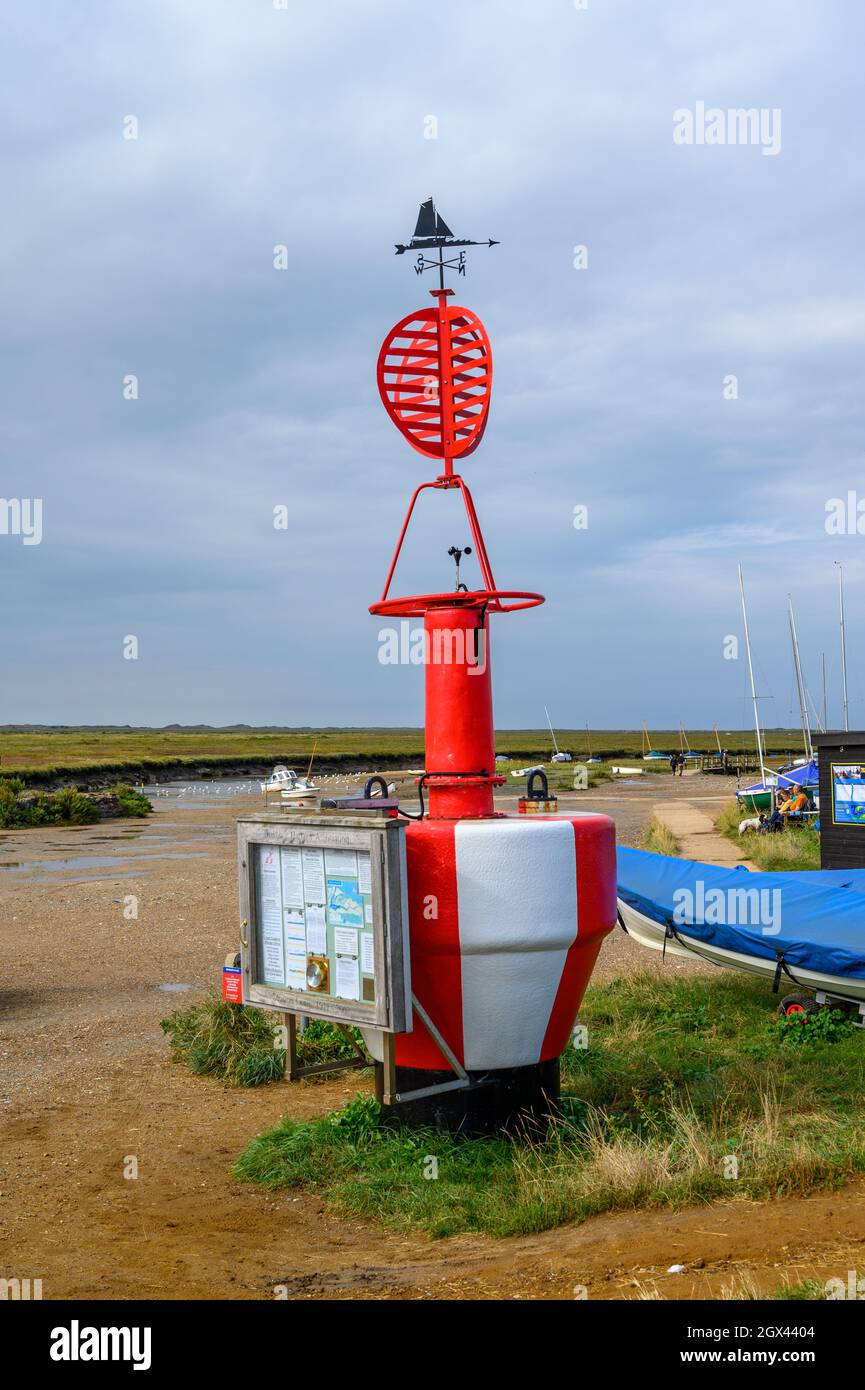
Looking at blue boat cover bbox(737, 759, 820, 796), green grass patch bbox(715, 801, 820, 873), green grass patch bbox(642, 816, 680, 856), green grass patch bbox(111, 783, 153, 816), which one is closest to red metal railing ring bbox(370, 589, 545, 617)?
green grass patch bbox(715, 801, 820, 873)

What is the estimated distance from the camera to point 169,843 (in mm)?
33281

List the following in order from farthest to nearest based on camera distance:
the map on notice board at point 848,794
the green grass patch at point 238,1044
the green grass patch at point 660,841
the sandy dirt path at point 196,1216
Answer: the green grass patch at point 660,841 → the map on notice board at point 848,794 → the green grass patch at point 238,1044 → the sandy dirt path at point 196,1216

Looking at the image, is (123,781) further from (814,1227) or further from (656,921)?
(814,1227)

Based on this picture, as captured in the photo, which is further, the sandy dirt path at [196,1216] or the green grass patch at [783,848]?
the green grass patch at [783,848]

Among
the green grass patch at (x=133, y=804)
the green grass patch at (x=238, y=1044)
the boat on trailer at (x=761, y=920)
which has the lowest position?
the green grass patch at (x=133, y=804)

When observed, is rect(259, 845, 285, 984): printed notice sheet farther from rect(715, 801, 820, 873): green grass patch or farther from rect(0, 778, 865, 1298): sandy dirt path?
rect(715, 801, 820, 873): green grass patch

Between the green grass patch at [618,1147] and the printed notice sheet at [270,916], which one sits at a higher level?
the printed notice sheet at [270,916]

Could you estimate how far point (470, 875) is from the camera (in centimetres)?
709

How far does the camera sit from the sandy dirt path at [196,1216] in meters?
5.48

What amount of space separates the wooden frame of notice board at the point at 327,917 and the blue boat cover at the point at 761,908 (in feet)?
15.2

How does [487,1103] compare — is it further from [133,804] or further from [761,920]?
[133,804]

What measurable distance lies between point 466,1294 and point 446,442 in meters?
5.15

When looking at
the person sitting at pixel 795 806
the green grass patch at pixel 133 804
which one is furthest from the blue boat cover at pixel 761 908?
the green grass patch at pixel 133 804

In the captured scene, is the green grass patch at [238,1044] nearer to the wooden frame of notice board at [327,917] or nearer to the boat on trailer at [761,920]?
the wooden frame of notice board at [327,917]
